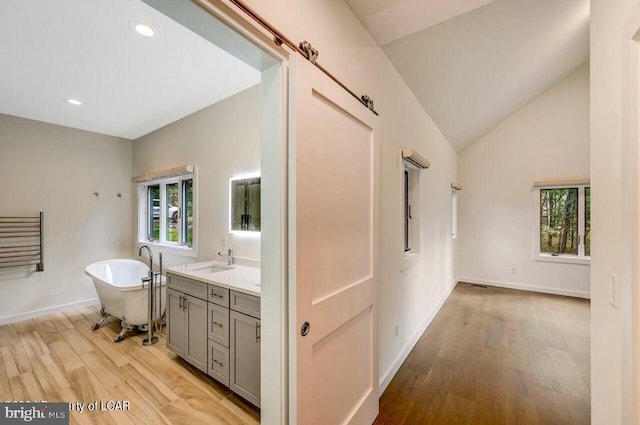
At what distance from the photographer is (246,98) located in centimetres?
280

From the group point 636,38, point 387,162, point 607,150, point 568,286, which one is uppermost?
point 636,38

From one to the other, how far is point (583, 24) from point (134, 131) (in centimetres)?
571

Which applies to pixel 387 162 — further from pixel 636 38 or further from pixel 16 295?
pixel 16 295

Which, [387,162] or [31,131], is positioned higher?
[31,131]

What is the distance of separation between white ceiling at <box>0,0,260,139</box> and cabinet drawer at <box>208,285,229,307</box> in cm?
187

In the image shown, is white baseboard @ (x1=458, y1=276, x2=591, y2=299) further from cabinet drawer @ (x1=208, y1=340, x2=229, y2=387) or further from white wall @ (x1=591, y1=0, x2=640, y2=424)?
cabinet drawer @ (x1=208, y1=340, x2=229, y2=387)

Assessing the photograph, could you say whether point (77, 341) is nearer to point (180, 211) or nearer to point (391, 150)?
point (180, 211)

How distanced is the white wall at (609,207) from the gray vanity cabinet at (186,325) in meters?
2.36

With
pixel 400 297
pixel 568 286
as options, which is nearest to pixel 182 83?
pixel 400 297

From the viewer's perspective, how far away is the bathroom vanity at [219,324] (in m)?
1.83

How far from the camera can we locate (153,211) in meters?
4.40

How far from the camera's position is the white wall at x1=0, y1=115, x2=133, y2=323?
3395 millimetres

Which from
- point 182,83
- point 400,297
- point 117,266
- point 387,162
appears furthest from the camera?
point 117,266

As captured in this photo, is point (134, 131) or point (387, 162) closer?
point (387, 162)
